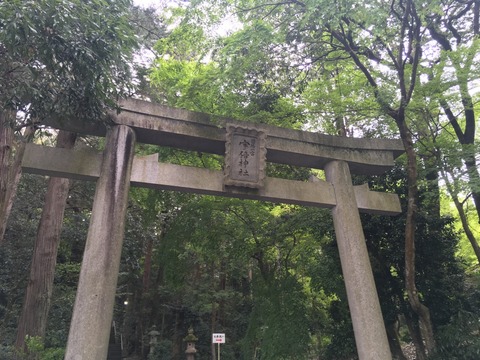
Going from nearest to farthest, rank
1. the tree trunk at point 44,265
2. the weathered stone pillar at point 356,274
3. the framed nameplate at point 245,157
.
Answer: the weathered stone pillar at point 356,274
the framed nameplate at point 245,157
the tree trunk at point 44,265

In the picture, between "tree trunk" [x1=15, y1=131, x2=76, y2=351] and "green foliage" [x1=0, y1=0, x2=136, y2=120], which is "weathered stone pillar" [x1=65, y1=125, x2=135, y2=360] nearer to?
"green foliage" [x1=0, y1=0, x2=136, y2=120]

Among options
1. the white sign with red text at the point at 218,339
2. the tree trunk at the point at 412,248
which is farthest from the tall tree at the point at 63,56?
the white sign with red text at the point at 218,339

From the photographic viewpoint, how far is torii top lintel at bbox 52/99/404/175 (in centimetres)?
559

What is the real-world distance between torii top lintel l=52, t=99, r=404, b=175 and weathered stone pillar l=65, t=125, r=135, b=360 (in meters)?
0.32

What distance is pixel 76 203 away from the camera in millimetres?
11359

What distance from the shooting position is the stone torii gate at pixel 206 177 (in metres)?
4.66

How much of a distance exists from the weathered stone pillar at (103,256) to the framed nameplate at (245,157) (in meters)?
1.49

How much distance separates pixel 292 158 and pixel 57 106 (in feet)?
12.4

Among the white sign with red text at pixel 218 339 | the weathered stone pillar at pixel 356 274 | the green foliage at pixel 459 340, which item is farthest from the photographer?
the white sign with red text at pixel 218 339

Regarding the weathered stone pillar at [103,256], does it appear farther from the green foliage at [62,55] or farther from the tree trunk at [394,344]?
the tree trunk at [394,344]

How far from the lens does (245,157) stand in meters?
5.93

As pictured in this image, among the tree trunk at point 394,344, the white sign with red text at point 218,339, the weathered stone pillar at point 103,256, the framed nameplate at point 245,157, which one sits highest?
the framed nameplate at point 245,157

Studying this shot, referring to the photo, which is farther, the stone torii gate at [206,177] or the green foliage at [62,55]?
the stone torii gate at [206,177]

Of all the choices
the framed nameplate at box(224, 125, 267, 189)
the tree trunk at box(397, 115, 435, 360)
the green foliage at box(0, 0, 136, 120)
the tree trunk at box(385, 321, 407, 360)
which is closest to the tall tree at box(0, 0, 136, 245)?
the green foliage at box(0, 0, 136, 120)
